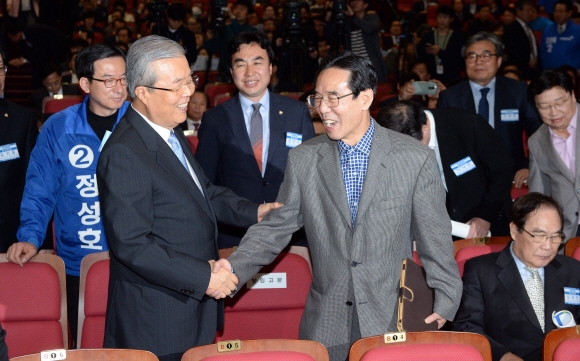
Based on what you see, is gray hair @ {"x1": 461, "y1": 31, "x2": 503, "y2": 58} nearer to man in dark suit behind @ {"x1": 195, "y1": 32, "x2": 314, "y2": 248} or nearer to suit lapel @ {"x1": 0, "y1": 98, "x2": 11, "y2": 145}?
man in dark suit behind @ {"x1": 195, "y1": 32, "x2": 314, "y2": 248}

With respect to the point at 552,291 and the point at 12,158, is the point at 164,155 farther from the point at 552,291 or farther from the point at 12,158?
the point at 552,291

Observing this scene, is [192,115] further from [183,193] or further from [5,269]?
[183,193]

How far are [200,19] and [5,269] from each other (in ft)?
29.8

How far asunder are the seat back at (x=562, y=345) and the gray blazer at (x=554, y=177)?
1420 millimetres

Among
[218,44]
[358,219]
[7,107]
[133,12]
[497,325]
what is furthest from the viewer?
[133,12]

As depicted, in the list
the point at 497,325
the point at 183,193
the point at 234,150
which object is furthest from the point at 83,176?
the point at 497,325

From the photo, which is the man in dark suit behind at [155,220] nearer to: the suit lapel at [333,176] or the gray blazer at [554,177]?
the suit lapel at [333,176]

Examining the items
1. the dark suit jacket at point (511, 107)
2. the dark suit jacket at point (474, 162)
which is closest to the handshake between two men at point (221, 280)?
the dark suit jacket at point (474, 162)

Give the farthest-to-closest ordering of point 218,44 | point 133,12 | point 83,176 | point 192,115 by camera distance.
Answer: point 133,12 < point 218,44 < point 192,115 < point 83,176

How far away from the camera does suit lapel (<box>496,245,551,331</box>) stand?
284 centimetres

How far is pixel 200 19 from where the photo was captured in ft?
37.7

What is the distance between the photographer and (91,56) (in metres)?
3.12

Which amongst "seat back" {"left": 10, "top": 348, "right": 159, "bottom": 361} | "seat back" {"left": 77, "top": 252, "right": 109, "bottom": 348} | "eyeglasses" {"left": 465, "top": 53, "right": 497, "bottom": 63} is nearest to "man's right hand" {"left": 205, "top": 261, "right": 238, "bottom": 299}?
"seat back" {"left": 10, "top": 348, "right": 159, "bottom": 361}

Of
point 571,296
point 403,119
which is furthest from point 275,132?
point 571,296
